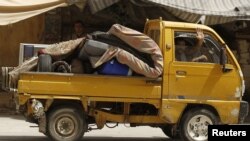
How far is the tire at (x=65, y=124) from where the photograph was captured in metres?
8.45

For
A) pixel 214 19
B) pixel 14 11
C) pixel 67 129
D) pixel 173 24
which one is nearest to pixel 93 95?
pixel 67 129

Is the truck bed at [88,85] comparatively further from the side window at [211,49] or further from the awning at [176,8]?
the awning at [176,8]

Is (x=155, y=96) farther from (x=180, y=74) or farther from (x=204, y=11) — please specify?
(x=204, y=11)

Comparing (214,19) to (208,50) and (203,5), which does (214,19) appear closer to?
(203,5)

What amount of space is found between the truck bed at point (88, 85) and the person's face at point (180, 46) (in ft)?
2.28

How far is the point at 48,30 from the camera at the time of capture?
13.9 meters

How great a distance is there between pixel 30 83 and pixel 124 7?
5469 mm

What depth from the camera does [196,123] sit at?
890cm

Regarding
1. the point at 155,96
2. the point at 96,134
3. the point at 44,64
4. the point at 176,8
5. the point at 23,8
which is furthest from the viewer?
the point at 176,8

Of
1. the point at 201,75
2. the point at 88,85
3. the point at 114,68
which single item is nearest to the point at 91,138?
the point at 88,85

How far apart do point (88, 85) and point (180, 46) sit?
170cm

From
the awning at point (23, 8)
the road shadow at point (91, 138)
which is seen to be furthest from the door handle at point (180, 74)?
the awning at point (23, 8)

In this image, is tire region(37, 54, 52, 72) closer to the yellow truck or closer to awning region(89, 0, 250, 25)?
the yellow truck

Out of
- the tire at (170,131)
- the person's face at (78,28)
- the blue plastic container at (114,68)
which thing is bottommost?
the tire at (170,131)
